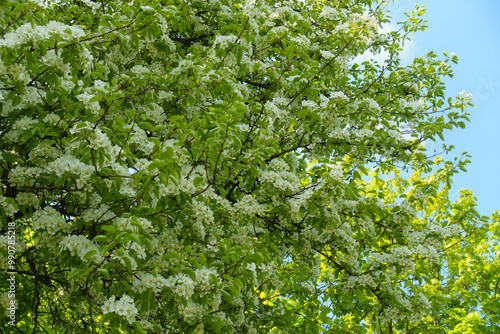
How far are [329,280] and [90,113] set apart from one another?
215 inches

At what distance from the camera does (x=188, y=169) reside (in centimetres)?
391

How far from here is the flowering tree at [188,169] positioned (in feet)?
11.1

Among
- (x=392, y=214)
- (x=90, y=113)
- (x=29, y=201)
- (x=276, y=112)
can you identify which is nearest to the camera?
(x=90, y=113)

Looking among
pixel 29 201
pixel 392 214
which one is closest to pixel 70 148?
pixel 29 201

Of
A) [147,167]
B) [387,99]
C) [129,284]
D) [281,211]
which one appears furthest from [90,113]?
[387,99]

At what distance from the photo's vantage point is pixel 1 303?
391 centimetres

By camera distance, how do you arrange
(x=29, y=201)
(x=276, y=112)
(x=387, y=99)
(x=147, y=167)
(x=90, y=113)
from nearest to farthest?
(x=147, y=167)
(x=90, y=113)
(x=29, y=201)
(x=276, y=112)
(x=387, y=99)

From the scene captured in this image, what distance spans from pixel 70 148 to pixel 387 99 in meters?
5.09

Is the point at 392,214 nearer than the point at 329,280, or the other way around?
the point at 392,214

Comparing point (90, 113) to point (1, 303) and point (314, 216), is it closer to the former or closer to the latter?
point (1, 303)

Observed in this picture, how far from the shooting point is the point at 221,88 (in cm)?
460

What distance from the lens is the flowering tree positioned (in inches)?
134

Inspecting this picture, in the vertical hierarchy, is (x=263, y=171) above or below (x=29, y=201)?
above

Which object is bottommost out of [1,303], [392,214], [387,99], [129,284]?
[1,303]
